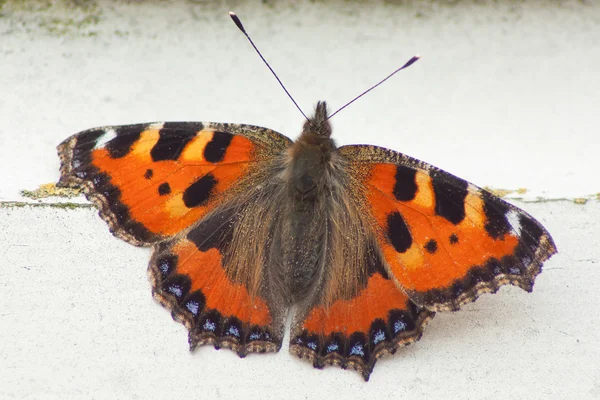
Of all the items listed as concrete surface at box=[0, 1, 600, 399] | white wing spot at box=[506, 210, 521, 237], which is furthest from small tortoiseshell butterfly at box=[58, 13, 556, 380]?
concrete surface at box=[0, 1, 600, 399]

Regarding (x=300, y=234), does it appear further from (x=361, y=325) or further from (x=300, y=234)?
(x=361, y=325)

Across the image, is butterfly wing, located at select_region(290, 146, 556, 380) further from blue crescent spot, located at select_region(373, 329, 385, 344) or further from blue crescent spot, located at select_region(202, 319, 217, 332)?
blue crescent spot, located at select_region(202, 319, 217, 332)

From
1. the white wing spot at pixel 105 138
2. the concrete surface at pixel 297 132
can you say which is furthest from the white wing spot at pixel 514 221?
the white wing spot at pixel 105 138

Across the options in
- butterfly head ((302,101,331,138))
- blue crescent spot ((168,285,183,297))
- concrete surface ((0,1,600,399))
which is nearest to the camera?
concrete surface ((0,1,600,399))

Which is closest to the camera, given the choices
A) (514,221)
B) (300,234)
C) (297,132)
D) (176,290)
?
(514,221)

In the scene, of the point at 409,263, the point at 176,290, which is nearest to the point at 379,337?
the point at 409,263

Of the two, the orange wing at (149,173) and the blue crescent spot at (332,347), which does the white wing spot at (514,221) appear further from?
the orange wing at (149,173)

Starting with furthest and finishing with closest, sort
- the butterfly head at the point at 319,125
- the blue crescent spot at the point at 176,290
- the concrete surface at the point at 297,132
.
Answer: the butterfly head at the point at 319,125
the blue crescent spot at the point at 176,290
the concrete surface at the point at 297,132

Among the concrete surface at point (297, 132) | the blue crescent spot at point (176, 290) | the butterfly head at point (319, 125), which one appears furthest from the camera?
the butterfly head at point (319, 125)
